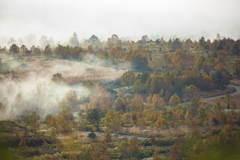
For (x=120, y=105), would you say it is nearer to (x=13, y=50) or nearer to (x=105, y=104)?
(x=105, y=104)

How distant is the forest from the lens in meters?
34.2

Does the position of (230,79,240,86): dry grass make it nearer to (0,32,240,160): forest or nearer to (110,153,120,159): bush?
(0,32,240,160): forest

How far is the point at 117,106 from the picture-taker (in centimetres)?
7394

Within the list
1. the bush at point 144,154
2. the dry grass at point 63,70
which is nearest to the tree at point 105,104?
the dry grass at point 63,70

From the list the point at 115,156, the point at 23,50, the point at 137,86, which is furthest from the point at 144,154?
the point at 23,50

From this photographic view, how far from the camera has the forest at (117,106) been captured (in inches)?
1348

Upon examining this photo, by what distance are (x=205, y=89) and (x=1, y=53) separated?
13006 centimetres

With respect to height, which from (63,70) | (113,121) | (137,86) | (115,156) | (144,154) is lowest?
(144,154)

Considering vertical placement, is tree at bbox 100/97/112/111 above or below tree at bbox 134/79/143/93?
below

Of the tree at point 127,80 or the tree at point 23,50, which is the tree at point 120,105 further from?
the tree at point 23,50

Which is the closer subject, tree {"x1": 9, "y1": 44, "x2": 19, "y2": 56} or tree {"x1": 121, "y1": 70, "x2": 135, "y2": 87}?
tree {"x1": 121, "y1": 70, "x2": 135, "y2": 87}

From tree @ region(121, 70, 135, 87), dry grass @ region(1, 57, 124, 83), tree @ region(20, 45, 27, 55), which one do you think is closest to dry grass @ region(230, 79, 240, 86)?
tree @ region(121, 70, 135, 87)

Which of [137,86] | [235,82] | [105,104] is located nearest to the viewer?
[105,104]

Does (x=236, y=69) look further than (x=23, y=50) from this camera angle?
No
